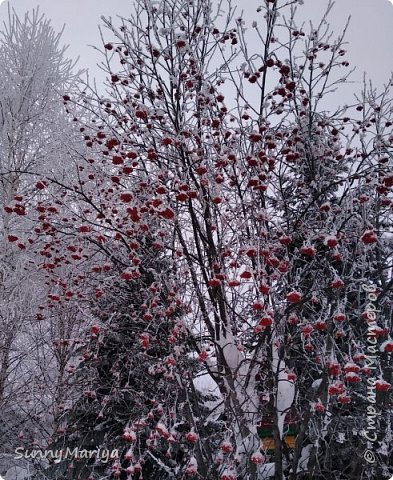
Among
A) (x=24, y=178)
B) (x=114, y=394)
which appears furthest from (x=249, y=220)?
(x=24, y=178)

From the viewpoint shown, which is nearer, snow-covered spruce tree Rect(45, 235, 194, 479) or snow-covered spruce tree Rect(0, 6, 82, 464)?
snow-covered spruce tree Rect(45, 235, 194, 479)

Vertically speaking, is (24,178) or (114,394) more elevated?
(24,178)

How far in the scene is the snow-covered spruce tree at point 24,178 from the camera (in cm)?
684

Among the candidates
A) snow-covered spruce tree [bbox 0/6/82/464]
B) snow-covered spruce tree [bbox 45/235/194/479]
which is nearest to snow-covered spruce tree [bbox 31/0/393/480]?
snow-covered spruce tree [bbox 45/235/194/479]

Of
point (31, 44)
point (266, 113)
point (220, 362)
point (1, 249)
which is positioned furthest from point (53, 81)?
point (220, 362)

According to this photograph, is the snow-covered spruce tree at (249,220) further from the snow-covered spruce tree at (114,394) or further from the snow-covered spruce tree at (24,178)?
the snow-covered spruce tree at (24,178)

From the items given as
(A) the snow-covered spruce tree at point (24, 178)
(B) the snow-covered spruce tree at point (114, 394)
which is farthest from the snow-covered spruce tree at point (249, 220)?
(A) the snow-covered spruce tree at point (24, 178)

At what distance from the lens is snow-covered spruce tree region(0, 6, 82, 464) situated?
6.84 meters

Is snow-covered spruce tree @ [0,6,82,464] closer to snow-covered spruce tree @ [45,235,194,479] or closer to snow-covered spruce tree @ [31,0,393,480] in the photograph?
snow-covered spruce tree @ [45,235,194,479]

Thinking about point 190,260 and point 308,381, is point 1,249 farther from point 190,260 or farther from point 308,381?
point 308,381

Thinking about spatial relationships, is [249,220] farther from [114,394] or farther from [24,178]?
[24,178]

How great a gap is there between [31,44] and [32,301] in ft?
16.8

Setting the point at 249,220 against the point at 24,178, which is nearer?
the point at 249,220

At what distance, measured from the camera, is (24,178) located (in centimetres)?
766
